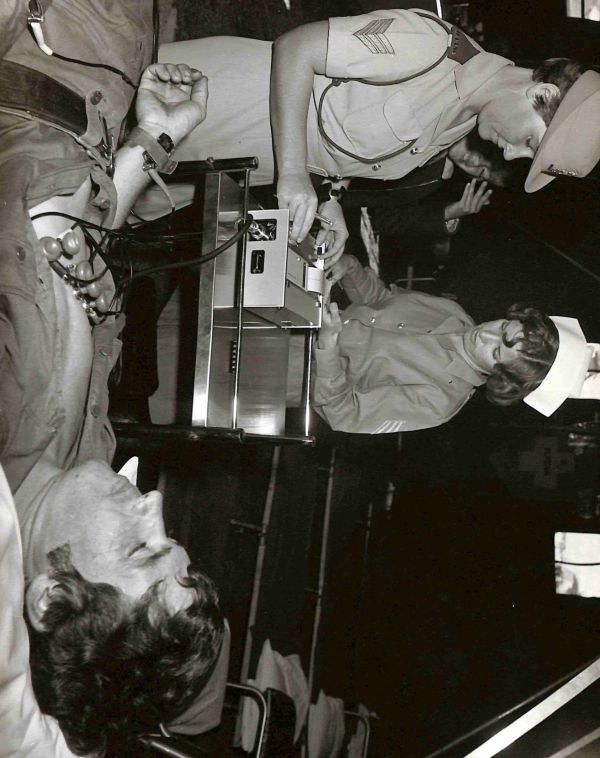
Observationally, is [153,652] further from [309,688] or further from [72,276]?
[72,276]

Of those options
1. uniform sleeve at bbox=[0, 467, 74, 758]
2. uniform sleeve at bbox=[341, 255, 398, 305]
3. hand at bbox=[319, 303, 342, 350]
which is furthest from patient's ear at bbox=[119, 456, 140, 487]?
uniform sleeve at bbox=[341, 255, 398, 305]

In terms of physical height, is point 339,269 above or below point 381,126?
below

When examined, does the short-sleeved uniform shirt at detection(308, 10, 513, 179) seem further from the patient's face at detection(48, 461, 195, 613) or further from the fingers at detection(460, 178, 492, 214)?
the patient's face at detection(48, 461, 195, 613)

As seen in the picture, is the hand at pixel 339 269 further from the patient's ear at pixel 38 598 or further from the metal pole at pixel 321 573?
the patient's ear at pixel 38 598

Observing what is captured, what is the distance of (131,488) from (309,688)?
0.49m

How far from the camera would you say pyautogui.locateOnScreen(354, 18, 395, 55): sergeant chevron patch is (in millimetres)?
1129

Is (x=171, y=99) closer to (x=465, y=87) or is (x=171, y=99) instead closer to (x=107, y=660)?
(x=465, y=87)

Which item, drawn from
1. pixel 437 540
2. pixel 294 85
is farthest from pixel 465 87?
pixel 437 540

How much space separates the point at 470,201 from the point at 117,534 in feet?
2.79

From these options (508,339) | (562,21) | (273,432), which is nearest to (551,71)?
(562,21)

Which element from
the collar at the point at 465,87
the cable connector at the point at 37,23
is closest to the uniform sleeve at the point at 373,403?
the collar at the point at 465,87

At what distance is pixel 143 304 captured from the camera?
1.25m

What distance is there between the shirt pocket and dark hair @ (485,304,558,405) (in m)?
0.37

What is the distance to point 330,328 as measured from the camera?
1.25 m
